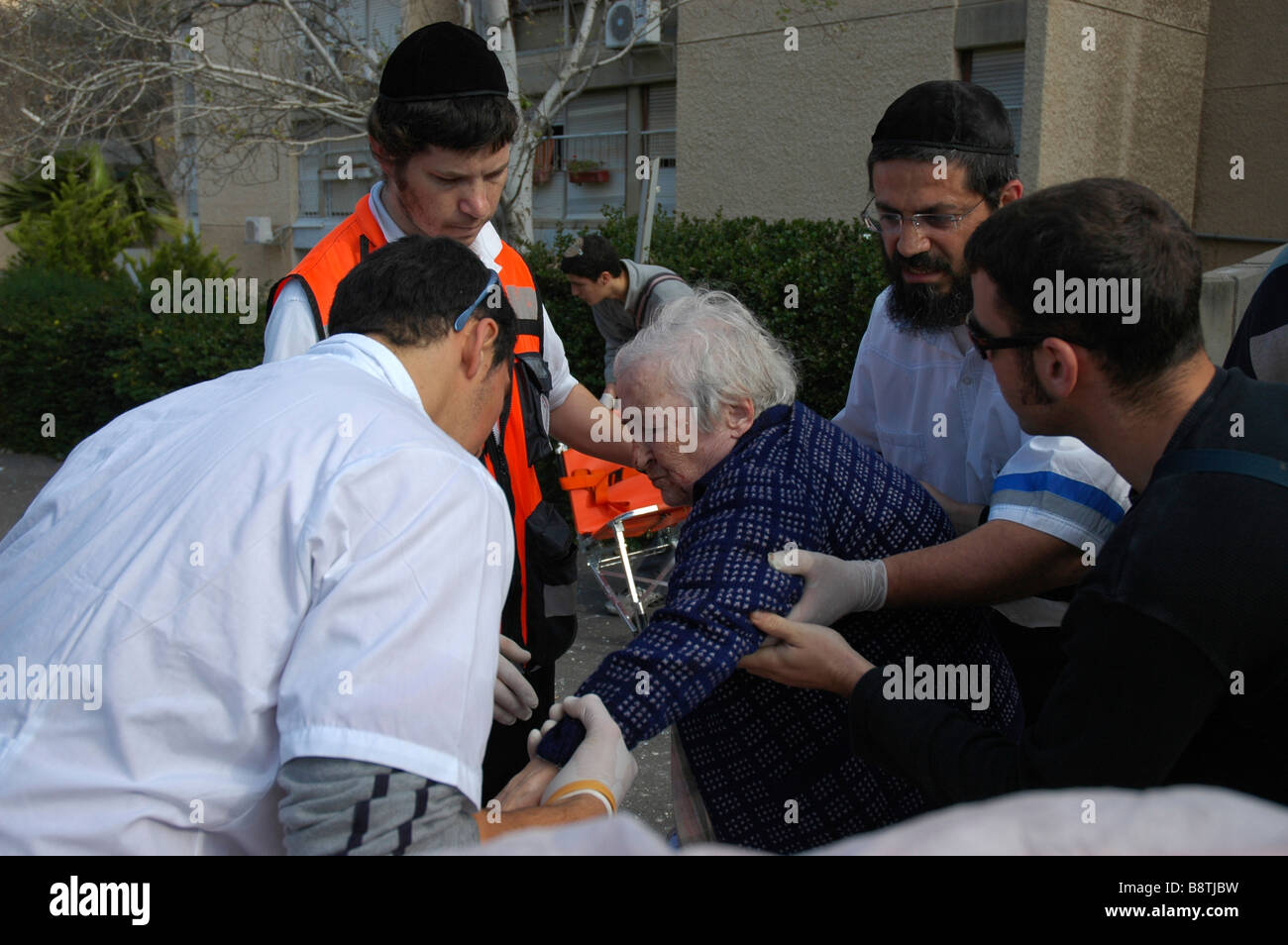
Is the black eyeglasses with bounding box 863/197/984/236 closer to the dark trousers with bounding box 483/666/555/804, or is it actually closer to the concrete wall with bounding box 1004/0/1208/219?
the dark trousers with bounding box 483/666/555/804

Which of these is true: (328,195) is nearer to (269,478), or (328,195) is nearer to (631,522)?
(631,522)

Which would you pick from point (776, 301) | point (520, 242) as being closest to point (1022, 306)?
point (776, 301)

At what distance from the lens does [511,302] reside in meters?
2.68

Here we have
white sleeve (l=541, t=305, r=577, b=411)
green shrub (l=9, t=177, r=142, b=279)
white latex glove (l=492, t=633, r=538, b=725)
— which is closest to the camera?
white latex glove (l=492, t=633, r=538, b=725)

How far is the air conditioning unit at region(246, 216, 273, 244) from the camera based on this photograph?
18.2m

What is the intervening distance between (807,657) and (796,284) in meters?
4.91

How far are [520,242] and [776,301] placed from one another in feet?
9.54

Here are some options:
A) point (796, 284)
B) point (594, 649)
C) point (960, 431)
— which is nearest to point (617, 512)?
point (594, 649)

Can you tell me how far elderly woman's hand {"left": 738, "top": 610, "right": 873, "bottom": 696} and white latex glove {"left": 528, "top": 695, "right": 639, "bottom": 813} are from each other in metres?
0.30

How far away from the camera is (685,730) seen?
88.7 inches

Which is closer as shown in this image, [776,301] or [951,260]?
[951,260]

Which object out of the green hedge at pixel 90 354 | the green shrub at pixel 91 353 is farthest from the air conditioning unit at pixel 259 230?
the green hedge at pixel 90 354

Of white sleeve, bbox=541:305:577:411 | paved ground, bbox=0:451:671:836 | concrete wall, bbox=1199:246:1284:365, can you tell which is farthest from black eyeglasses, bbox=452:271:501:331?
concrete wall, bbox=1199:246:1284:365

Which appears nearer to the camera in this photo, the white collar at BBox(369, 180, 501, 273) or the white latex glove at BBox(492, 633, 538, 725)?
the white latex glove at BBox(492, 633, 538, 725)
